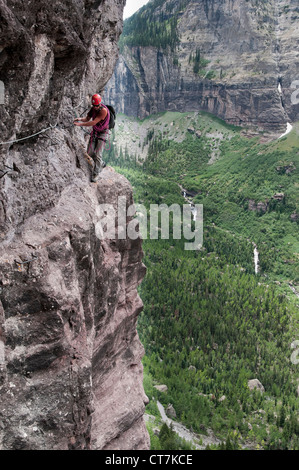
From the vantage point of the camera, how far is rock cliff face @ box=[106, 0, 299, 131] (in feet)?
490

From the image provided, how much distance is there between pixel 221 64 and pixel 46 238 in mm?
167538

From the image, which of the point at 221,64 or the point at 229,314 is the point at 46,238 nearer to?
the point at 229,314

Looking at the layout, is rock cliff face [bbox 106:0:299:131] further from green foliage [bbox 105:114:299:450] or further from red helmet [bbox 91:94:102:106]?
red helmet [bbox 91:94:102:106]

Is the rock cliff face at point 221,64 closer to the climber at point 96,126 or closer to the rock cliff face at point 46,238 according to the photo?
the climber at point 96,126

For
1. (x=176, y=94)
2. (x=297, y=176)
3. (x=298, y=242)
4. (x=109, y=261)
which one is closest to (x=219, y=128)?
(x=176, y=94)

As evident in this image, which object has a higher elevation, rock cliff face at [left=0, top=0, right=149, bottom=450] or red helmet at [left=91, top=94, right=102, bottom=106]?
red helmet at [left=91, top=94, right=102, bottom=106]

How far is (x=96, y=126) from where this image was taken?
56.6 feet

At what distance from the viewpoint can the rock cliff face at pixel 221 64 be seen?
490 ft

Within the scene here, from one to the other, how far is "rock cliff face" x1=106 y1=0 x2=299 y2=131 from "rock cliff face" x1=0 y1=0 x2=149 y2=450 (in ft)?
479

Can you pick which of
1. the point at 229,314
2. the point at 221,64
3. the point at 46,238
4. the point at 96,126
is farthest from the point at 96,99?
the point at 221,64

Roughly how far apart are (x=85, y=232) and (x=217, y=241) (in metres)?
82.4

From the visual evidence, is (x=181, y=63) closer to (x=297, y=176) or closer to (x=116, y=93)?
(x=116, y=93)

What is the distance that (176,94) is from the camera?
575 ft

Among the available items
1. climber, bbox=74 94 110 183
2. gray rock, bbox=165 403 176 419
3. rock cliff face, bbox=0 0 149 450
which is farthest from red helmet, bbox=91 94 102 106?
gray rock, bbox=165 403 176 419
